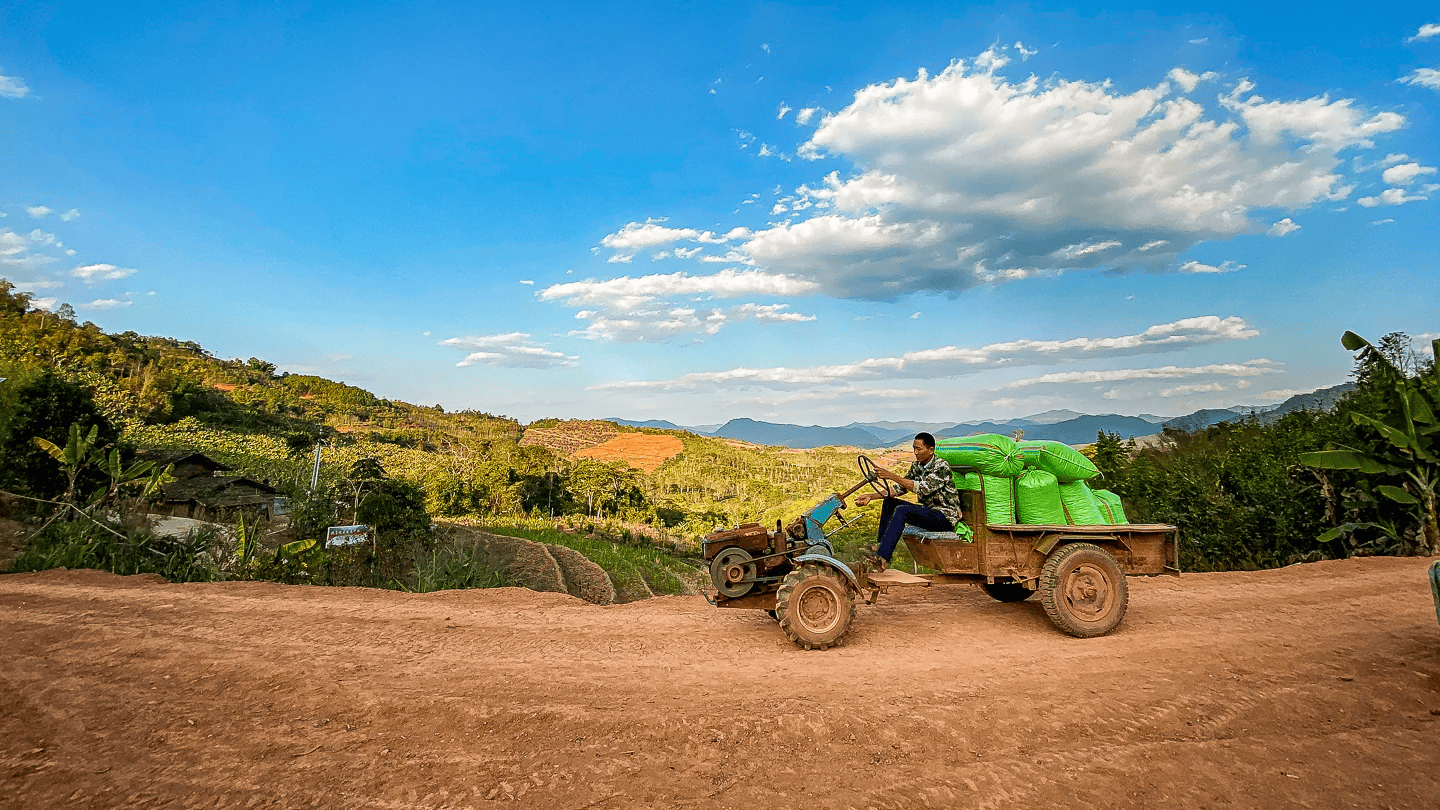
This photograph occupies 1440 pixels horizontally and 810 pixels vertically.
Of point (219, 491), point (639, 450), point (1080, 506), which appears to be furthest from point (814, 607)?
point (639, 450)

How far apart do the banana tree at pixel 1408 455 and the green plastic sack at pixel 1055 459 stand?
493cm

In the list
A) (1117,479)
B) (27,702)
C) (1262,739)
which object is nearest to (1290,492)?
(1117,479)

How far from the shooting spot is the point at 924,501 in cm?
633

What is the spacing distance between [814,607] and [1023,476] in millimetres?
2477

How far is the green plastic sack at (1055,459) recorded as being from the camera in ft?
20.1

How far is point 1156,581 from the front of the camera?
326 inches

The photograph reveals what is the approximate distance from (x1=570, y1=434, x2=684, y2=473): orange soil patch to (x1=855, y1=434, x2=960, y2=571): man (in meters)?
49.8

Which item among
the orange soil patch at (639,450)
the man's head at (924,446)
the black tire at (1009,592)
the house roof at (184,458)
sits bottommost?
the black tire at (1009,592)

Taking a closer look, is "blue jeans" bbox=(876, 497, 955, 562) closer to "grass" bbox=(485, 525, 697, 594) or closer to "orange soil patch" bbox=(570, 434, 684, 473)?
"grass" bbox=(485, 525, 697, 594)

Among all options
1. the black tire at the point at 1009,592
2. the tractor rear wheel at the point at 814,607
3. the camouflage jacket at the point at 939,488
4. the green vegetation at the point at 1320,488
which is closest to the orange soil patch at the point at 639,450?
the green vegetation at the point at 1320,488

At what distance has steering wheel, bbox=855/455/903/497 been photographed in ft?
20.5

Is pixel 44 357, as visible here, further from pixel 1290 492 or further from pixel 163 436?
pixel 1290 492

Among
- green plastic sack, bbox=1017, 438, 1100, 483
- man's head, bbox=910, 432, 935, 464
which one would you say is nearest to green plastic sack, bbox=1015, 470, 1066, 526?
green plastic sack, bbox=1017, 438, 1100, 483

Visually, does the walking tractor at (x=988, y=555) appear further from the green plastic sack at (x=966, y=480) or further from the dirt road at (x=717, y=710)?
the dirt road at (x=717, y=710)
